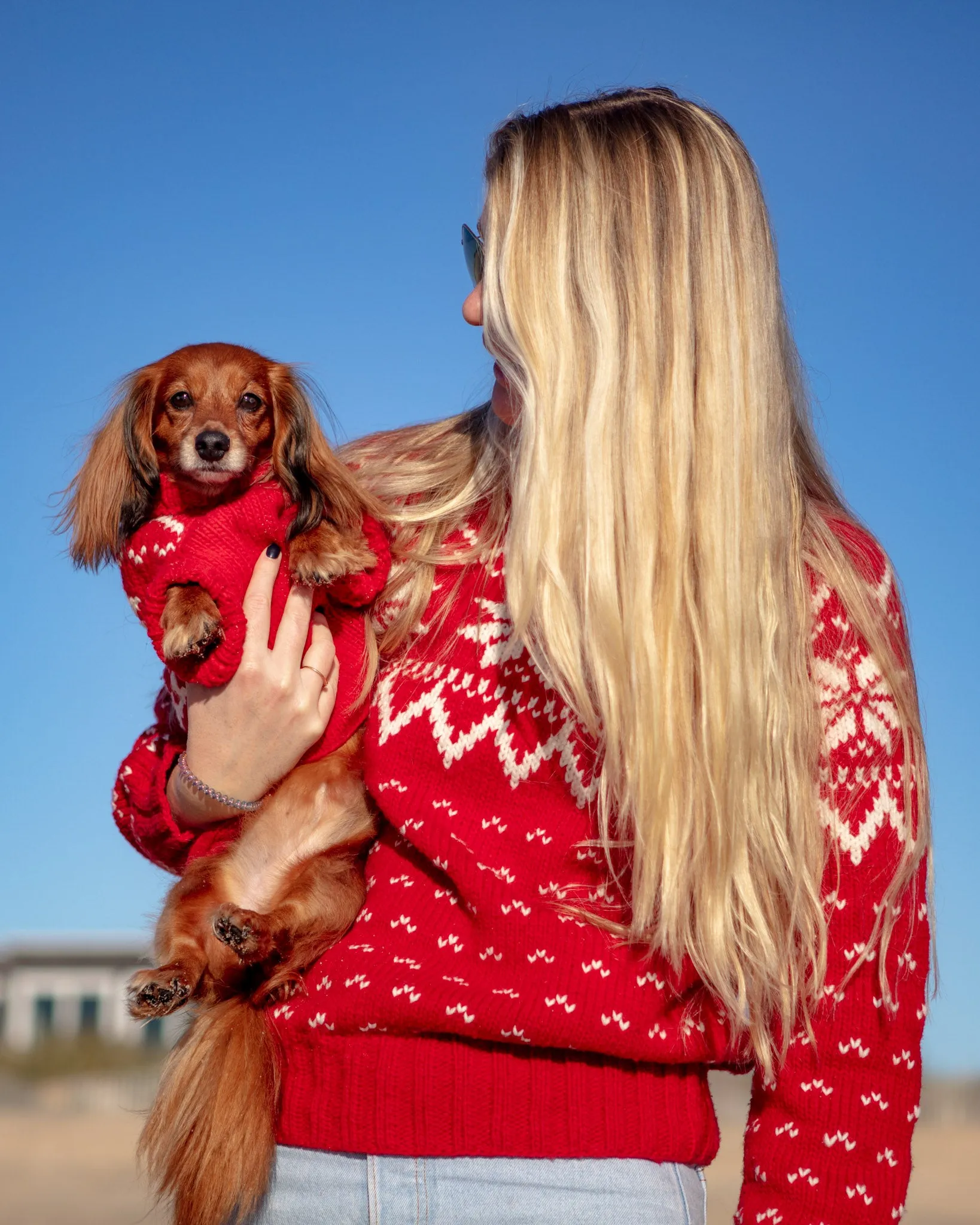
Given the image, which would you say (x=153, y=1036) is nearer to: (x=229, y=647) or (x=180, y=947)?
(x=180, y=947)

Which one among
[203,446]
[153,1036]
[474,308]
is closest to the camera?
[474,308]

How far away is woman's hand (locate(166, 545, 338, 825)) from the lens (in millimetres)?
2730

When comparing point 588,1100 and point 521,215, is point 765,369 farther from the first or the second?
point 588,1100

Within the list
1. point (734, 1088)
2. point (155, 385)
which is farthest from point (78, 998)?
point (155, 385)

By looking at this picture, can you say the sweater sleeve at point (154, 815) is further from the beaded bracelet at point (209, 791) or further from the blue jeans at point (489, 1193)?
the blue jeans at point (489, 1193)

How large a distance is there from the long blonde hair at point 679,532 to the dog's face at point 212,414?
1165mm

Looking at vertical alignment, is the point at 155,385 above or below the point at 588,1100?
above

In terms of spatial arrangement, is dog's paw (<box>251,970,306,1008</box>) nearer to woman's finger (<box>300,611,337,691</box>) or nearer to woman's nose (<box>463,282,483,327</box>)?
woman's finger (<box>300,611,337,691</box>)

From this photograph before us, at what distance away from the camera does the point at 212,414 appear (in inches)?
135

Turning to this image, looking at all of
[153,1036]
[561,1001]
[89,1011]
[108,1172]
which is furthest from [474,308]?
[89,1011]

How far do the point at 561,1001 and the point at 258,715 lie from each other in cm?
104

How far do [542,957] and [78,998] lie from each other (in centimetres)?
3003

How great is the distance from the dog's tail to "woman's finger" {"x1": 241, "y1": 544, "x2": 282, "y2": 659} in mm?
746

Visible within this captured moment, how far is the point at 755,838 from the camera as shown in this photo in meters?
2.09
